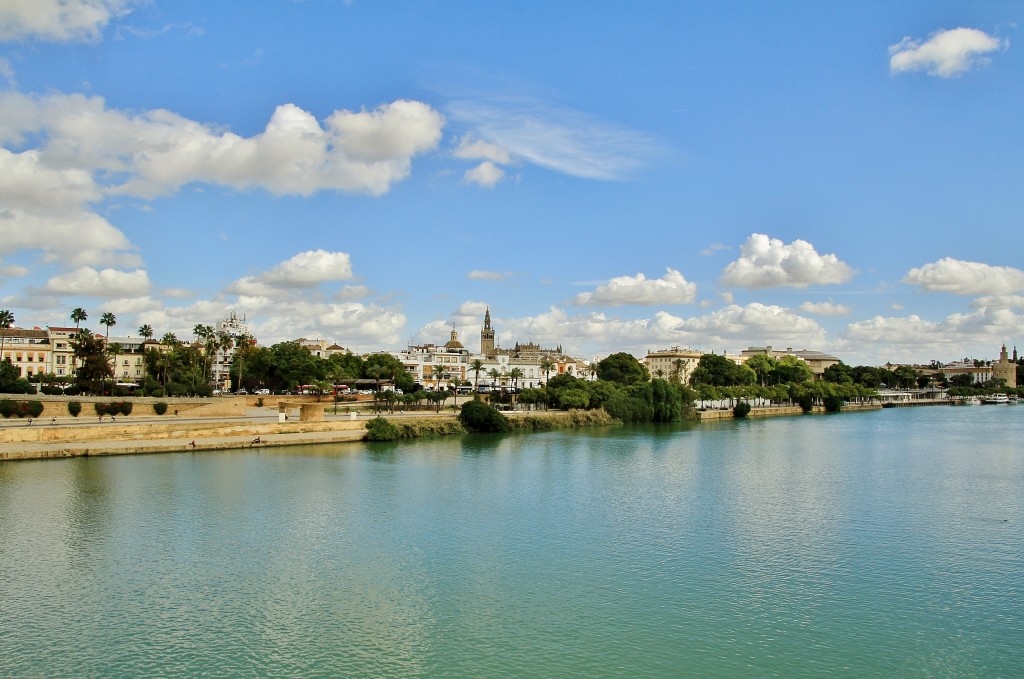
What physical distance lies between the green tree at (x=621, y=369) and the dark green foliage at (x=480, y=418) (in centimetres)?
4642

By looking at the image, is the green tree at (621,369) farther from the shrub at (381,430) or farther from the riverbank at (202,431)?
the shrub at (381,430)

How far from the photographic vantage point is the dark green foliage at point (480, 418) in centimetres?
5191

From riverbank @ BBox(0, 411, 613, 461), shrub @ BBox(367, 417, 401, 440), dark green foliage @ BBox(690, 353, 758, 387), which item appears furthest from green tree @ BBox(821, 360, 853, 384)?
shrub @ BBox(367, 417, 401, 440)

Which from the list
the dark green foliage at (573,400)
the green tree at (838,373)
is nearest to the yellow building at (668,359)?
the green tree at (838,373)

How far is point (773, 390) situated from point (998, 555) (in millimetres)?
74739

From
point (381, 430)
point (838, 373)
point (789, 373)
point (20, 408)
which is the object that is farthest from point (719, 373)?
point (20, 408)

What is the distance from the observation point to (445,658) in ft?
46.4

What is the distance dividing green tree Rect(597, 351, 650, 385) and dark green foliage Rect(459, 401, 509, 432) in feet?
152

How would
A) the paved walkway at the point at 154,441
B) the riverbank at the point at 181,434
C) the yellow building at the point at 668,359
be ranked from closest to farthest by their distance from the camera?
the paved walkway at the point at 154,441
the riverbank at the point at 181,434
the yellow building at the point at 668,359

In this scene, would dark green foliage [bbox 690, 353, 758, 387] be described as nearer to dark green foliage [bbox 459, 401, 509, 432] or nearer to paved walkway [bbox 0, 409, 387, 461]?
dark green foliage [bbox 459, 401, 509, 432]

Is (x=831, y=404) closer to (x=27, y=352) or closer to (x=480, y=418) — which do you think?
(x=480, y=418)

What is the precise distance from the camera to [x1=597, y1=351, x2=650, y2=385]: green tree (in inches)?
3900

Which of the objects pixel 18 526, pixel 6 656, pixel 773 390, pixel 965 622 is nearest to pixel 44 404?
pixel 18 526

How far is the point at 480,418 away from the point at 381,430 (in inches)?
311
